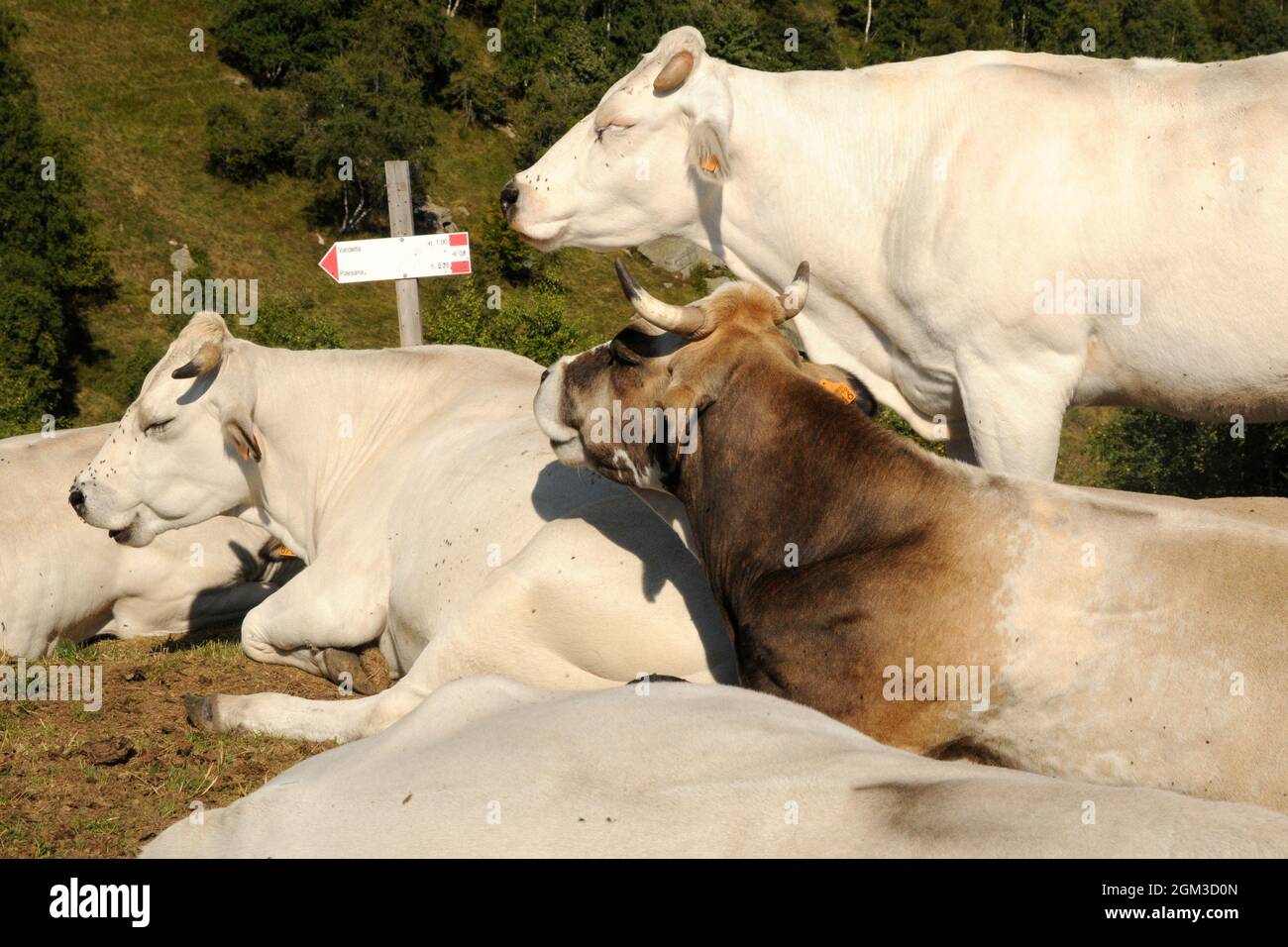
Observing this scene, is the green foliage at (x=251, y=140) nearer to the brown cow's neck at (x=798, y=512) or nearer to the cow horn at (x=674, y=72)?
the cow horn at (x=674, y=72)

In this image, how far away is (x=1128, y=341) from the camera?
22.5 ft

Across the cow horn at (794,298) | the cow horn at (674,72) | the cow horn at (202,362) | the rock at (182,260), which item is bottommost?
the rock at (182,260)

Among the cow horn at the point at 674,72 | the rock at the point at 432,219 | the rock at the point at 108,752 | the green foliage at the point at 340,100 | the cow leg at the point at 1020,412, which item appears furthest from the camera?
the rock at the point at 432,219

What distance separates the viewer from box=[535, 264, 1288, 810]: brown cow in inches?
182

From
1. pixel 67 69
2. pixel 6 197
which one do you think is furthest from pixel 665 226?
pixel 67 69

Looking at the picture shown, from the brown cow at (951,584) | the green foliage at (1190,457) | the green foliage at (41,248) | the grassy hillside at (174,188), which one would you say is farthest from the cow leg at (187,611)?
the green foliage at (41,248)

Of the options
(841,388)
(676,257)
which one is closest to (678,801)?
(841,388)

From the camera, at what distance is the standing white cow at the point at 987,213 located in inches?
263

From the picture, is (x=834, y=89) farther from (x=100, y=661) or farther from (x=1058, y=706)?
(x=100, y=661)

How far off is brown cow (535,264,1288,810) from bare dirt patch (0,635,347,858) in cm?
221

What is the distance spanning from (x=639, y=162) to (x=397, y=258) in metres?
4.57

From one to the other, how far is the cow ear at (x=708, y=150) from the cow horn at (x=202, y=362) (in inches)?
112

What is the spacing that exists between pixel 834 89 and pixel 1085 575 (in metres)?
3.81

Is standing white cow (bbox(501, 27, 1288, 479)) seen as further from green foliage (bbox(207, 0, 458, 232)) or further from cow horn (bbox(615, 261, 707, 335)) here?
green foliage (bbox(207, 0, 458, 232))
